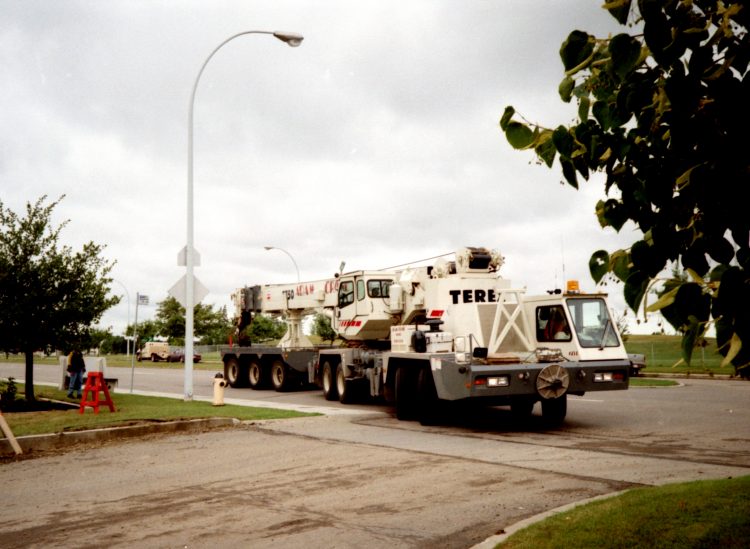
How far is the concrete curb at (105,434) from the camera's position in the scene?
11898 mm

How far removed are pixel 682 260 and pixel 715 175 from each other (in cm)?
34

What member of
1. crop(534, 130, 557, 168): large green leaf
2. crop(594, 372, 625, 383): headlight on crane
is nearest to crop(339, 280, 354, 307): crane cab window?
crop(594, 372, 625, 383): headlight on crane

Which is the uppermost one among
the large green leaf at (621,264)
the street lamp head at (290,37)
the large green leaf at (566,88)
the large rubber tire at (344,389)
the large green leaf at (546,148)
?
the street lamp head at (290,37)

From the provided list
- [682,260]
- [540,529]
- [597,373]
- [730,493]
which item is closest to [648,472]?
[730,493]

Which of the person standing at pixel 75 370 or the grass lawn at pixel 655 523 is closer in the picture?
the grass lawn at pixel 655 523

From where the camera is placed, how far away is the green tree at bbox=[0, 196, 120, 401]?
1727 centimetres

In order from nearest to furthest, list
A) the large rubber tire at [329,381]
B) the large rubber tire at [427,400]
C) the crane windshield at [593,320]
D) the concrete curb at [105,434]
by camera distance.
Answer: the concrete curb at [105,434]
the crane windshield at [593,320]
the large rubber tire at [427,400]
the large rubber tire at [329,381]

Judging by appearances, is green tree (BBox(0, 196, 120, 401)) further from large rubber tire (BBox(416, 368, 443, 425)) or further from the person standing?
large rubber tire (BBox(416, 368, 443, 425))

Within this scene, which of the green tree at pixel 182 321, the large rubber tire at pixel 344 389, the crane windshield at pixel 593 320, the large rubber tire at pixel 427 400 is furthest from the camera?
the green tree at pixel 182 321

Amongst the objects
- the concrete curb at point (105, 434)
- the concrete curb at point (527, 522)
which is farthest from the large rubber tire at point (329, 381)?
the concrete curb at point (527, 522)

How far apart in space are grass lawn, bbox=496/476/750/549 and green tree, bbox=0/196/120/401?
14819mm

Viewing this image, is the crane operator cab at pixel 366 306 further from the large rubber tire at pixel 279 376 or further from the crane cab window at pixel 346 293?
the large rubber tire at pixel 279 376

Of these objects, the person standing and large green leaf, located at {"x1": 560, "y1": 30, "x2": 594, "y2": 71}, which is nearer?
large green leaf, located at {"x1": 560, "y1": 30, "x2": 594, "y2": 71}

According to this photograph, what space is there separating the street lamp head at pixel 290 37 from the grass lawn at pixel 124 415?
9.24 m
